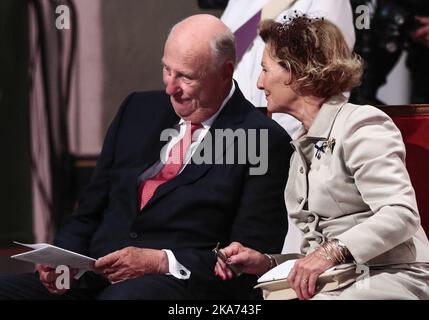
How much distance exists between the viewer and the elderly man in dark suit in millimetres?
2793

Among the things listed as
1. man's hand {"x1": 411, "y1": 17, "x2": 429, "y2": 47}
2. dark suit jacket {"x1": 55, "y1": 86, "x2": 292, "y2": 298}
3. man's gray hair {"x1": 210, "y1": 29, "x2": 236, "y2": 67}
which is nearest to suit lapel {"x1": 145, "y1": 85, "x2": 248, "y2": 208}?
dark suit jacket {"x1": 55, "y1": 86, "x2": 292, "y2": 298}

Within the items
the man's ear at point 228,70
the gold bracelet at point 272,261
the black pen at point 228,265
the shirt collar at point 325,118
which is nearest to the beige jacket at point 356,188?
the shirt collar at point 325,118

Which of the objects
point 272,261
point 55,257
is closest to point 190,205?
point 272,261

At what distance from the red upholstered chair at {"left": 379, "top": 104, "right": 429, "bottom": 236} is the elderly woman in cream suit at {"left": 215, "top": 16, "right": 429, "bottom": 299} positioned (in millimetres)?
300

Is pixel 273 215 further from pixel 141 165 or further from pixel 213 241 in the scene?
pixel 141 165

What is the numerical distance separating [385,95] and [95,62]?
1105mm

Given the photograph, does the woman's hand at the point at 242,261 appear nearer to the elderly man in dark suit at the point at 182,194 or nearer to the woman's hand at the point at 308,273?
the elderly man in dark suit at the point at 182,194

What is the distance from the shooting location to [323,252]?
2.45m

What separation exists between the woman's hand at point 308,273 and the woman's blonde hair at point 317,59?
525 mm

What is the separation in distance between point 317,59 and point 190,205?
632mm

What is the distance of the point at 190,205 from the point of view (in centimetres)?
284

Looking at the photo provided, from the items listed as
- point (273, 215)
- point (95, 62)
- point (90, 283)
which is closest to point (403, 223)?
point (273, 215)

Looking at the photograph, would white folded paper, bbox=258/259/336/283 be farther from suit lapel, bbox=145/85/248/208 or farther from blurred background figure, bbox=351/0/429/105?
blurred background figure, bbox=351/0/429/105

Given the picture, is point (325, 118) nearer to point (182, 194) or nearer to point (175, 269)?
point (182, 194)
